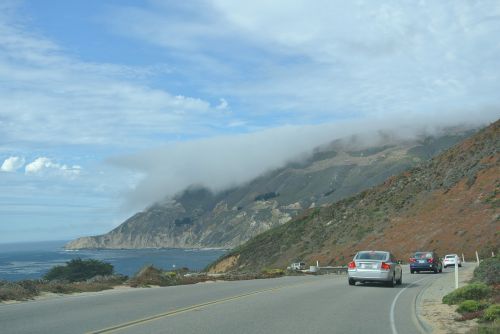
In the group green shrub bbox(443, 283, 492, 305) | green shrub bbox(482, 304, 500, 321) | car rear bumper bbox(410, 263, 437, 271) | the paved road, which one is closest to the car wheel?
the paved road

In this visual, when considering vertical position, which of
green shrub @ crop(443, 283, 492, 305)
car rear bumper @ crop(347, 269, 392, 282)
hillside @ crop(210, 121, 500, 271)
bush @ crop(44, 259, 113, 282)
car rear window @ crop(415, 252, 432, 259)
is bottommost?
bush @ crop(44, 259, 113, 282)

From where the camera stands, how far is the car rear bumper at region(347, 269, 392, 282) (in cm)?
2366

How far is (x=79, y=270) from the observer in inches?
2389

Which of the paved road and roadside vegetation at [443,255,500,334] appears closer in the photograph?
the paved road

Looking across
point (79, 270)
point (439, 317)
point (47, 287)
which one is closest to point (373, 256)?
point (439, 317)

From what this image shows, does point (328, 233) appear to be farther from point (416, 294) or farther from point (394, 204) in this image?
point (416, 294)

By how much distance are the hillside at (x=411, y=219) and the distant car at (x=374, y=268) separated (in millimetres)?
30067

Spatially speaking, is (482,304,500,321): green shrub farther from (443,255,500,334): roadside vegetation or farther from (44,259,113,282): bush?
(44,259,113,282): bush

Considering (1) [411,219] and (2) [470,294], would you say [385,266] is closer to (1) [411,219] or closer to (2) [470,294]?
(2) [470,294]

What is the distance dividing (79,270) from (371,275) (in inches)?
1715

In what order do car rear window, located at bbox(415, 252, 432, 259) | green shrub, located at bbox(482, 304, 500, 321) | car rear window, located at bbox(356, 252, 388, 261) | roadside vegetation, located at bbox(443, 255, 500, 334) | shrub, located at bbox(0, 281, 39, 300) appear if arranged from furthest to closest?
car rear window, located at bbox(415, 252, 432, 259) < car rear window, located at bbox(356, 252, 388, 261) < shrub, located at bbox(0, 281, 39, 300) < green shrub, located at bbox(482, 304, 500, 321) < roadside vegetation, located at bbox(443, 255, 500, 334)

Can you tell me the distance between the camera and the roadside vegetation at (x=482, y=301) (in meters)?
12.0

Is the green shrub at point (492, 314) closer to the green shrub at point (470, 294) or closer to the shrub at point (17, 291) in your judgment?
the green shrub at point (470, 294)

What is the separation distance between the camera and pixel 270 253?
89.2 meters
